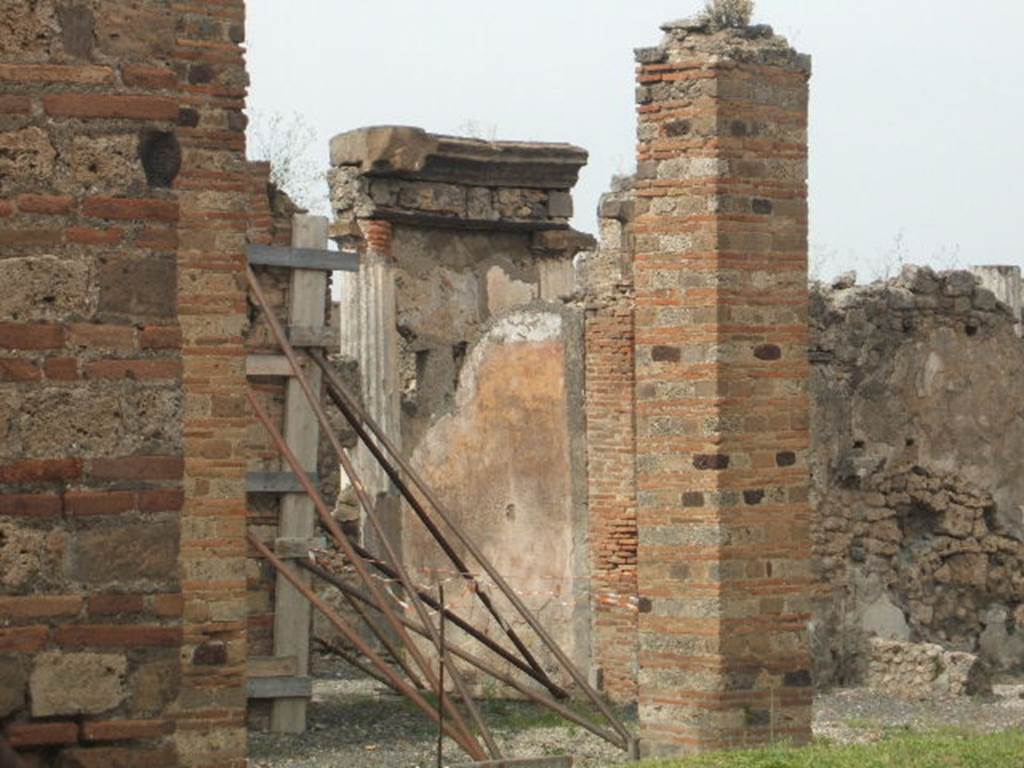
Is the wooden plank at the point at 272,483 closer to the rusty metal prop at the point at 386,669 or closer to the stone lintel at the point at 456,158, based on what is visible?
the rusty metal prop at the point at 386,669

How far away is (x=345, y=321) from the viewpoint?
19.5 m

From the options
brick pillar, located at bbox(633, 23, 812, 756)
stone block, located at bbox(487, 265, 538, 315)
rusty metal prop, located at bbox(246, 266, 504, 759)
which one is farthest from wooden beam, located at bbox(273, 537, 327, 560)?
stone block, located at bbox(487, 265, 538, 315)

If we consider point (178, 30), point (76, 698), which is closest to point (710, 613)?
point (178, 30)

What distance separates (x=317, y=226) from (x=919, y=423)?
18.5 ft

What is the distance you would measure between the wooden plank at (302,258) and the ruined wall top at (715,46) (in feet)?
11.7

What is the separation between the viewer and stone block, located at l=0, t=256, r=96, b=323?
5680 millimetres

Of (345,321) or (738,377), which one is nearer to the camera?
(738,377)

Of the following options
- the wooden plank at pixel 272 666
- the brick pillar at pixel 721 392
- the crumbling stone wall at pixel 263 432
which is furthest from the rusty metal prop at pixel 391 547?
the wooden plank at pixel 272 666

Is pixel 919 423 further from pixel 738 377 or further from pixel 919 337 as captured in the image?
pixel 738 377

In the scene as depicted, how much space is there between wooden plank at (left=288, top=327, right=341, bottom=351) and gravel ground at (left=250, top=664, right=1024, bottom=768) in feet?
7.64

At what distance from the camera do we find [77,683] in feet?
18.4

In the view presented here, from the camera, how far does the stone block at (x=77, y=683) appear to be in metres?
5.57

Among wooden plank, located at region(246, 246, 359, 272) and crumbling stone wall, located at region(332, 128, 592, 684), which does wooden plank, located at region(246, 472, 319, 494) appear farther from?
crumbling stone wall, located at region(332, 128, 592, 684)

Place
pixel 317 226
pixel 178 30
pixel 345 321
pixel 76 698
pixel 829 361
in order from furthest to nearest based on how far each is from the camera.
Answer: pixel 345 321 < pixel 829 361 < pixel 317 226 < pixel 178 30 < pixel 76 698
